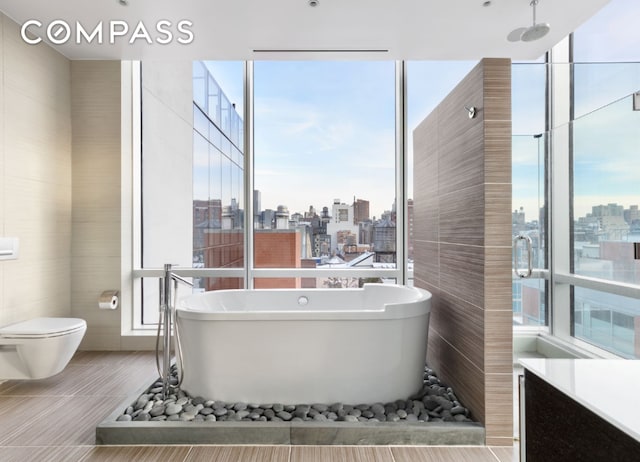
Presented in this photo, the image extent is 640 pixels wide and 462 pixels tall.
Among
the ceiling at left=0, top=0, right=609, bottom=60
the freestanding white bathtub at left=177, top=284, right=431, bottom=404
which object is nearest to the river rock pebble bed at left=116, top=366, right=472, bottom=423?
the freestanding white bathtub at left=177, top=284, right=431, bottom=404

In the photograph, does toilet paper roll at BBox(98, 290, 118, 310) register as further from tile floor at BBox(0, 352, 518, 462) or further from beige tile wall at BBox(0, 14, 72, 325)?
tile floor at BBox(0, 352, 518, 462)

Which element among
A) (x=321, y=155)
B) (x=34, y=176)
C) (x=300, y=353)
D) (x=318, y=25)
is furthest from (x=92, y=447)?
(x=318, y=25)

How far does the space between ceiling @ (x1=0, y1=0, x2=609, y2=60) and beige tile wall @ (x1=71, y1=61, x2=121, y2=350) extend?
0.27m

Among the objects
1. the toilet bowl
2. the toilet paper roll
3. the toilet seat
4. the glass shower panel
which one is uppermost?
the glass shower panel

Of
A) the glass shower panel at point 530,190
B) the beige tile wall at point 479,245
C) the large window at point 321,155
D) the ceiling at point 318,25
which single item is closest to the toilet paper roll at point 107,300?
the large window at point 321,155

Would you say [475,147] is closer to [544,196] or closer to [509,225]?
[509,225]

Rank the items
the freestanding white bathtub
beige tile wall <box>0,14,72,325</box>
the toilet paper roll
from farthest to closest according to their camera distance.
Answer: the toilet paper roll
beige tile wall <box>0,14,72,325</box>
the freestanding white bathtub

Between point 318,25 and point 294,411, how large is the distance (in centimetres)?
267

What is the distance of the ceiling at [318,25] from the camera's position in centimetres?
257

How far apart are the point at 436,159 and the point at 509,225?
915 millimetres

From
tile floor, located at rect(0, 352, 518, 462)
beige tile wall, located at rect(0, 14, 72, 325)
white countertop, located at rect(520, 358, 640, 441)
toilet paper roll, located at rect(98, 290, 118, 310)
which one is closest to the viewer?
white countertop, located at rect(520, 358, 640, 441)

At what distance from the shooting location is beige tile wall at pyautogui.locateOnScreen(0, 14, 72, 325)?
284cm

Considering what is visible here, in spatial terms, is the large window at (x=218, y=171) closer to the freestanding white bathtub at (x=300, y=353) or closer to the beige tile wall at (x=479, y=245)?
the freestanding white bathtub at (x=300, y=353)

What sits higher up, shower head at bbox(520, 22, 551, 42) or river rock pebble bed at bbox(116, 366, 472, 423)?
shower head at bbox(520, 22, 551, 42)
